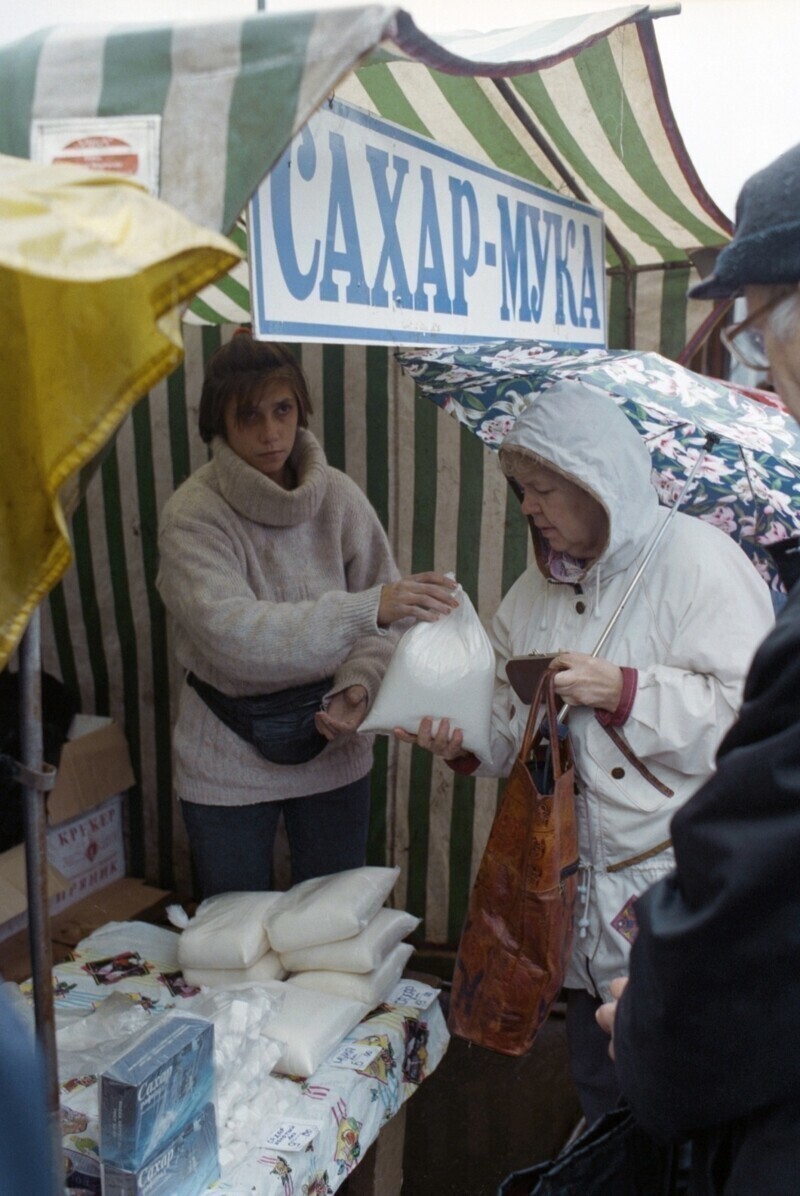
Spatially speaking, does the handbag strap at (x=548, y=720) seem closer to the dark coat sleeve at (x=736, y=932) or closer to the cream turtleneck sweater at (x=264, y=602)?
the cream turtleneck sweater at (x=264, y=602)

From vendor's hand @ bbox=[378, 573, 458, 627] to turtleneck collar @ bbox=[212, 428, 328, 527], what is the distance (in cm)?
38

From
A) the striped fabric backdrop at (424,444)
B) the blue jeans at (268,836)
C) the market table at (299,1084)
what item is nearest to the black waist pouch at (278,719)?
the blue jeans at (268,836)

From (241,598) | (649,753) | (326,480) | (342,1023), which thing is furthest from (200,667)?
(649,753)

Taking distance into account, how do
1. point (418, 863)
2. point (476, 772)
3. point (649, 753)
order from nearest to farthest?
point (649, 753)
point (476, 772)
point (418, 863)

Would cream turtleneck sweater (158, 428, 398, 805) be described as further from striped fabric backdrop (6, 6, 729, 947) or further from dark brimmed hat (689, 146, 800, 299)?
dark brimmed hat (689, 146, 800, 299)

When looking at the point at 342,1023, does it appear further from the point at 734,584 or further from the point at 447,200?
the point at 447,200

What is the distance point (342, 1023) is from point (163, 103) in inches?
70.6

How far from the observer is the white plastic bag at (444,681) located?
7.63 feet

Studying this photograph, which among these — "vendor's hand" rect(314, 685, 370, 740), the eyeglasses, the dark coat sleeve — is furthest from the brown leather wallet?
the dark coat sleeve

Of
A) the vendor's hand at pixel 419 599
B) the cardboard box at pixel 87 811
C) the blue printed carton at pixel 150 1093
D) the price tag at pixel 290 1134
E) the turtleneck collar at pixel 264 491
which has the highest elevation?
the turtleneck collar at pixel 264 491

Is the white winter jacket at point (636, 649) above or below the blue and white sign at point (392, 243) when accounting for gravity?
below

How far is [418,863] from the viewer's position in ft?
13.3

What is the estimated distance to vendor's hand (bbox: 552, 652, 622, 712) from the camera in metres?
2.04

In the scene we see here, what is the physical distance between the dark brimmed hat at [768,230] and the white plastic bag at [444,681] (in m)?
1.26
